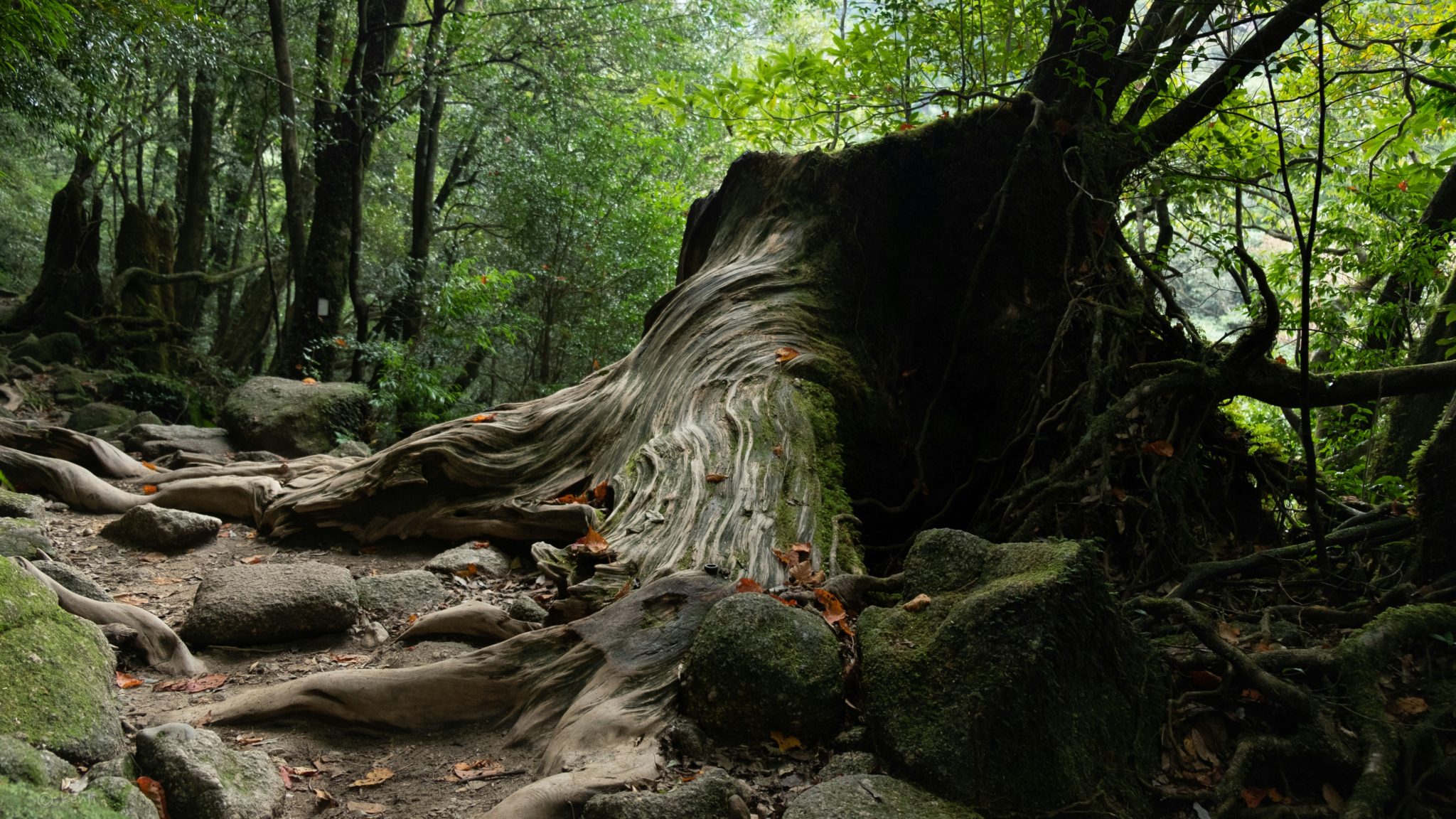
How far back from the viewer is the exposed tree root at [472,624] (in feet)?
12.6

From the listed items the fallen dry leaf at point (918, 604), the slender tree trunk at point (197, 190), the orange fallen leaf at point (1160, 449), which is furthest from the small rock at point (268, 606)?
the slender tree trunk at point (197, 190)

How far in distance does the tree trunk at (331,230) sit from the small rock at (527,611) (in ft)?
25.7

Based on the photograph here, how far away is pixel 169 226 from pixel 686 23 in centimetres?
941

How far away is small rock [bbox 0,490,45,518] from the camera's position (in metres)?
4.85

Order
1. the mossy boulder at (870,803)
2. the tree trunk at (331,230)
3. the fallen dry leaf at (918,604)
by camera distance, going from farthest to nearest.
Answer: the tree trunk at (331,230) < the fallen dry leaf at (918,604) < the mossy boulder at (870,803)

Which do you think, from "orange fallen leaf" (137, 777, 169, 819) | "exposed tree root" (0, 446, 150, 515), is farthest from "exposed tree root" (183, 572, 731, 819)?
"exposed tree root" (0, 446, 150, 515)

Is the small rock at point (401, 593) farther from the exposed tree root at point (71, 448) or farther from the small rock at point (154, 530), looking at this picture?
the exposed tree root at point (71, 448)

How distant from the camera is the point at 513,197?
12297mm

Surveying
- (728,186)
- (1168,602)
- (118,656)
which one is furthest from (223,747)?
(728,186)

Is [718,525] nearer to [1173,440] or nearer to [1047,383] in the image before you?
[1047,383]

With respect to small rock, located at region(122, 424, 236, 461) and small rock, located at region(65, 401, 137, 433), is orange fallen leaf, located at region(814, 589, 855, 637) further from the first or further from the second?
small rock, located at region(65, 401, 137, 433)

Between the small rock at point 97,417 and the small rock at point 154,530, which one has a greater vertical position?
the small rock at point 97,417

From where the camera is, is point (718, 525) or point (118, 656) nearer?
point (118, 656)

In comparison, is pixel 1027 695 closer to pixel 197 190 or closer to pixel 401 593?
pixel 401 593
